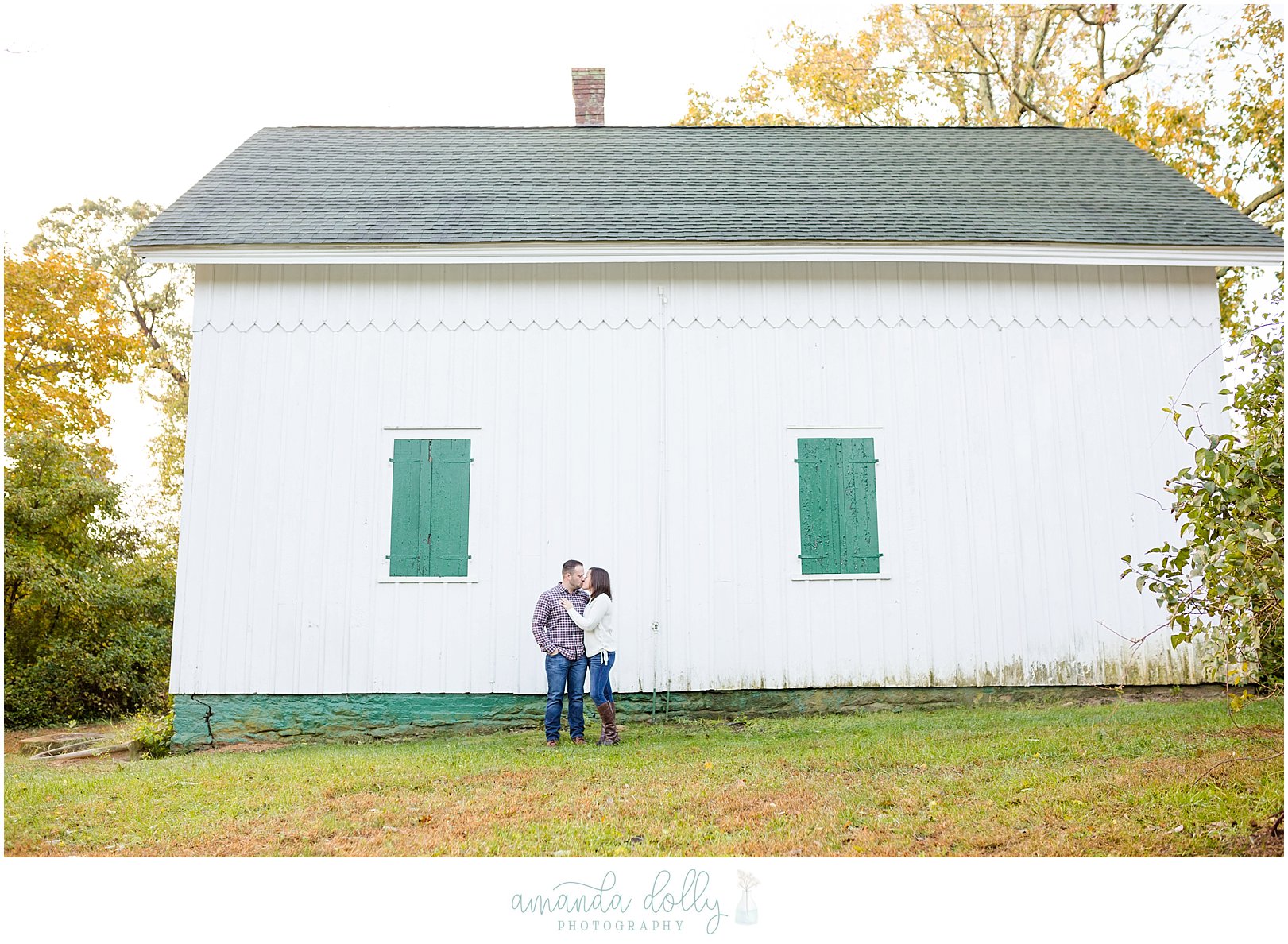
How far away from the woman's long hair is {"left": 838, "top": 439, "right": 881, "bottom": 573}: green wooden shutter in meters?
2.15

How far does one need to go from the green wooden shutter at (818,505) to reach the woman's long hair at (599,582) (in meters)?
1.82

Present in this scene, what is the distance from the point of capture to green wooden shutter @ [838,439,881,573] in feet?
26.8

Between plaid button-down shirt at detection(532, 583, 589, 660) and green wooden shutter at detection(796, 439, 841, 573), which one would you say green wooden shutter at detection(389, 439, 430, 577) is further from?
green wooden shutter at detection(796, 439, 841, 573)

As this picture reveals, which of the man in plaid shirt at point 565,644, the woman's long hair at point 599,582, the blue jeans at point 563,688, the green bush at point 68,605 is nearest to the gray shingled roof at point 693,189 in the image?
the woman's long hair at point 599,582

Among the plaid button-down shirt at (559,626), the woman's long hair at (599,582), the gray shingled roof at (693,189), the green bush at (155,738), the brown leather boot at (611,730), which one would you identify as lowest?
the green bush at (155,738)

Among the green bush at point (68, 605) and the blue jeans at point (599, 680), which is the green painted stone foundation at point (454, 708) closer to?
the blue jeans at point (599, 680)

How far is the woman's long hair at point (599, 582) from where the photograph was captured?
730cm

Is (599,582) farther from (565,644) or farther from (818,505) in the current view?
(818,505)

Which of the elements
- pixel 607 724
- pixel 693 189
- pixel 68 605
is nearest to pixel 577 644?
pixel 607 724

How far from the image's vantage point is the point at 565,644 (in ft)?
24.0

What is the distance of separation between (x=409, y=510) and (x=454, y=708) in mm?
1715
